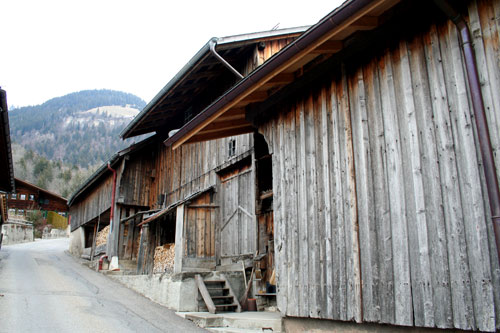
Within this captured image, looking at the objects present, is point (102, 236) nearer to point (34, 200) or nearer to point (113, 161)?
point (113, 161)

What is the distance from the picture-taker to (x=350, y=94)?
18.9 ft

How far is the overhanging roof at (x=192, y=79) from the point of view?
1091 centimetres

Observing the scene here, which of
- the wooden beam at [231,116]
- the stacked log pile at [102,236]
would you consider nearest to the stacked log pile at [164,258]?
the wooden beam at [231,116]

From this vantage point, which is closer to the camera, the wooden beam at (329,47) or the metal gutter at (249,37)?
the wooden beam at (329,47)

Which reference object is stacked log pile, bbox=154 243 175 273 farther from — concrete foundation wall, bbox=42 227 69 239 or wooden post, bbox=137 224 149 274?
concrete foundation wall, bbox=42 227 69 239

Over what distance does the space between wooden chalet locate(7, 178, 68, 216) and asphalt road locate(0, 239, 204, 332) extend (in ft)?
100

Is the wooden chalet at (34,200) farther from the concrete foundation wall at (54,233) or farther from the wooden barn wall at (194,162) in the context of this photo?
the wooden barn wall at (194,162)

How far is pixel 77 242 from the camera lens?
25172 mm

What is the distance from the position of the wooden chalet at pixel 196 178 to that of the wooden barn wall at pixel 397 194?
2470mm

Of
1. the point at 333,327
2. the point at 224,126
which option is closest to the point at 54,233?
the point at 224,126

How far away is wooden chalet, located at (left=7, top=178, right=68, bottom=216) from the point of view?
40875mm

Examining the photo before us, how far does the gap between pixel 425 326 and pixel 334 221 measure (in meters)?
1.80

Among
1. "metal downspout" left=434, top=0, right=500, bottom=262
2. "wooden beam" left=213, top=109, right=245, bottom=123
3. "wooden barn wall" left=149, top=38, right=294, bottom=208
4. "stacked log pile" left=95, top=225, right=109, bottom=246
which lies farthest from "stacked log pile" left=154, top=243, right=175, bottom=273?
"metal downspout" left=434, top=0, right=500, bottom=262

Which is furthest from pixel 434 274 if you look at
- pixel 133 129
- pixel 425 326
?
pixel 133 129
